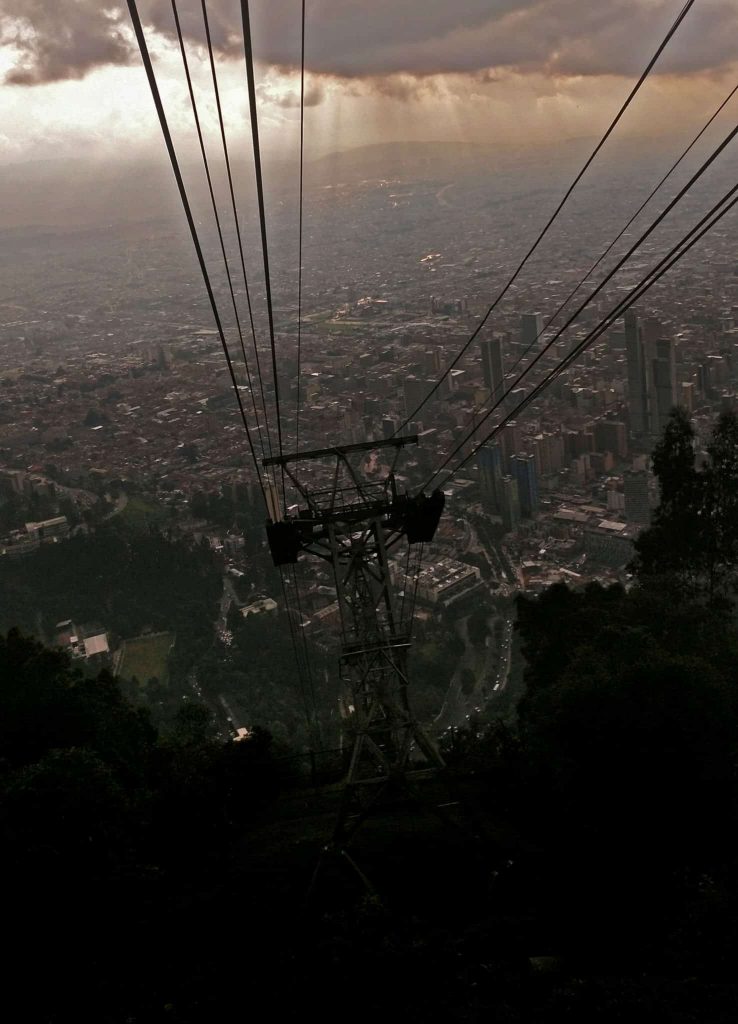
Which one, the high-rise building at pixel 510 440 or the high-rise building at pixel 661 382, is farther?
the high-rise building at pixel 510 440

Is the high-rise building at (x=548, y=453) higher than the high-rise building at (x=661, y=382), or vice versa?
the high-rise building at (x=661, y=382)

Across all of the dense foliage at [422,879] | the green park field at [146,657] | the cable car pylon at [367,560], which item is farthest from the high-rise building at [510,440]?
the cable car pylon at [367,560]

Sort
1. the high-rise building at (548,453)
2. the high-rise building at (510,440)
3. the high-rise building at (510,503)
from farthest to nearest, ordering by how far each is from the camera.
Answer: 1. the high-rise building at (510,440)
2. the high-rise building at (548,453)
3. the high-rise building at (510,503)

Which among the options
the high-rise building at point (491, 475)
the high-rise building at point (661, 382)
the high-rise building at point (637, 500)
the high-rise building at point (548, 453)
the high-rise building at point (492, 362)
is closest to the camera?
the high-rise building at point (637, 500)

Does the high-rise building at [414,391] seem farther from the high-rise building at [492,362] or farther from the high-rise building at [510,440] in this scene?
the high-rise building at [510,440]

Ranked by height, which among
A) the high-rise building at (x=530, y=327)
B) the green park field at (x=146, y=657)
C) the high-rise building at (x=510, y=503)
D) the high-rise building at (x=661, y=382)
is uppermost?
the high-rise building at (x=530, y=327)

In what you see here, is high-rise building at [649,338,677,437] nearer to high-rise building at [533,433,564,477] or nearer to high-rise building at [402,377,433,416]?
high-rise building at [533,433,564,477]

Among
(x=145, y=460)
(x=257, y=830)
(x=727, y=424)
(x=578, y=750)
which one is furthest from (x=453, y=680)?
(x=145, y=460)

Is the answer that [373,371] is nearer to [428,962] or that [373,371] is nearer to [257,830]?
[257,830]
